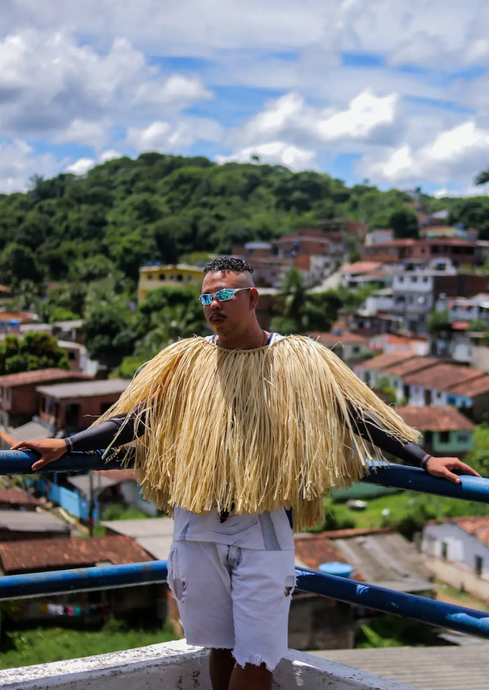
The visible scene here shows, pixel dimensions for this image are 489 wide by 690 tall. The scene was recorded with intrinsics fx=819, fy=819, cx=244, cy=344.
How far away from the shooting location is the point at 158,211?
70.1 metres

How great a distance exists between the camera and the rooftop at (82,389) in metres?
26.4

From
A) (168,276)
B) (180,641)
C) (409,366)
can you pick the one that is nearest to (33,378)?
(409,366)

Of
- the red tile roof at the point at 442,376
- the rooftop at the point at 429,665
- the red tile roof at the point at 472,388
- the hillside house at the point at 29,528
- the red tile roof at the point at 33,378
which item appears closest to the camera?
the rooftop at the point at 429,665

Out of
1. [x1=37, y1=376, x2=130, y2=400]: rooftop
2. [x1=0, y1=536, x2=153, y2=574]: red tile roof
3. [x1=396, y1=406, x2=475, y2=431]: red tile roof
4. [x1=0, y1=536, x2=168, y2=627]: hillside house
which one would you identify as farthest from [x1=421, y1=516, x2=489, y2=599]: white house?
[x1=37, y1=376, x2=130, y2=400]: rooftop

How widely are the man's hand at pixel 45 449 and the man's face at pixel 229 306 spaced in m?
0.46

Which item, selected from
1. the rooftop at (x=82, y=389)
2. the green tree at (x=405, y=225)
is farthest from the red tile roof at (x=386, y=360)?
the green tree at (x=405, y=225)

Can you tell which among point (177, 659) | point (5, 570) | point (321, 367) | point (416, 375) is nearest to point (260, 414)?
point (321, 367)

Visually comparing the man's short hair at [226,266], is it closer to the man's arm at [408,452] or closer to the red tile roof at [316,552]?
the man's arm at [408,452]

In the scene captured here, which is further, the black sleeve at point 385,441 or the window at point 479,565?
the window at point 479,565

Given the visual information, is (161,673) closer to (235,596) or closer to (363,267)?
(235,596)

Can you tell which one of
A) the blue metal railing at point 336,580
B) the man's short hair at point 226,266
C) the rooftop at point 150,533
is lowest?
the rooftop at point 150,533

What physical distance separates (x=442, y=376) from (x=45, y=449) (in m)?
32.3

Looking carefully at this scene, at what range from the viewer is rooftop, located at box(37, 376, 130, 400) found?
26.4m

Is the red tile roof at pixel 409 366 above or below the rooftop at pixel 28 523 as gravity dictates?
above
